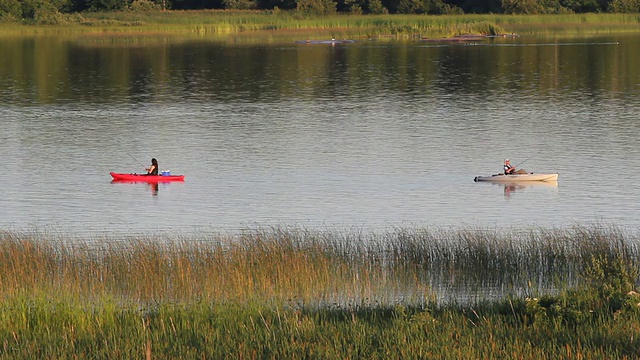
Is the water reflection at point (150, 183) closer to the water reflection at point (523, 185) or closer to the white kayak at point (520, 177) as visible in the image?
the white kayak at point (520, 177)

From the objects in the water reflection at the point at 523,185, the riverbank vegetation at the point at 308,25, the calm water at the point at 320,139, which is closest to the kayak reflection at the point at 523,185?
the water reflection at the point at 523,185

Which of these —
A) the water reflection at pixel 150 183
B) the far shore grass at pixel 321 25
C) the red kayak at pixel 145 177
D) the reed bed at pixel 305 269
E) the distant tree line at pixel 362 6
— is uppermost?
the distant tree line at pixel 362 6

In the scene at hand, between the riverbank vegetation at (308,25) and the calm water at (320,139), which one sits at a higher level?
the riverbank vegetation at (308,25)

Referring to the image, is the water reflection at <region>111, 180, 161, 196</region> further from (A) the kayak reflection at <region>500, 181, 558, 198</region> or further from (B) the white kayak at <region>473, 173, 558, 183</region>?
(A) the kayak reflection at <region>500, 181, 558, 198</region>

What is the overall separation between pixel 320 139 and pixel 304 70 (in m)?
33.3

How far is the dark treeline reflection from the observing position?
211 ft

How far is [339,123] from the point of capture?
5009 cm

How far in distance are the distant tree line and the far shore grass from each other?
200cm

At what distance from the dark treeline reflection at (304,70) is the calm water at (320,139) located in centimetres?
24

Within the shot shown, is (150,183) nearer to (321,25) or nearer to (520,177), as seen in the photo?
(520,177)

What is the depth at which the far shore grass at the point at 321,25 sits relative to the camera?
116562 millimetres

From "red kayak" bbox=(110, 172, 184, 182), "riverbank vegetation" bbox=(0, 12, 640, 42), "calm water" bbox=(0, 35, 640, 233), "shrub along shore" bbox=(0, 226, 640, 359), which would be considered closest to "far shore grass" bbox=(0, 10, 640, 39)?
"riverbank vegetation" bbox=(0, 12, 640, 42)

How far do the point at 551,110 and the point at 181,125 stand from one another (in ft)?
54.4

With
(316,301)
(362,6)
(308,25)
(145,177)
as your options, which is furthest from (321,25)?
(316,301)
